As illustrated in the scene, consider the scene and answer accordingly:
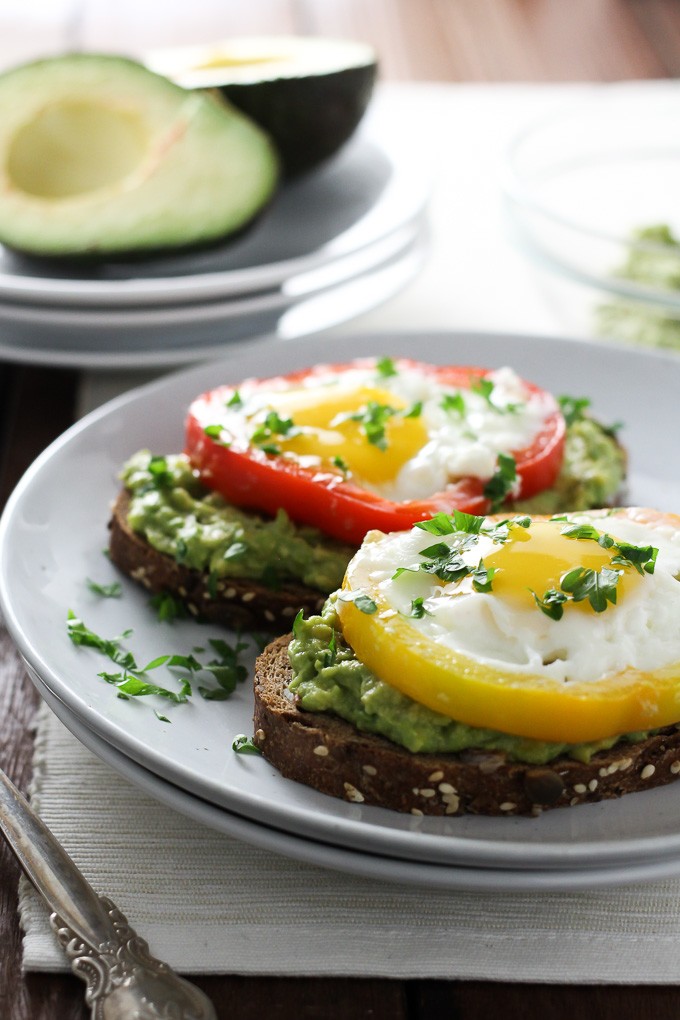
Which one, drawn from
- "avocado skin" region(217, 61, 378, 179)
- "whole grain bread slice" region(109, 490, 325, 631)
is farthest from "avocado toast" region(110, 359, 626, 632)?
"avocado skin" region(217, 61, 378, 179)

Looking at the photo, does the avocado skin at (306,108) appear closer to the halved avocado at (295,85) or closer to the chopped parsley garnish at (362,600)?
the halved avocado at (295,85)

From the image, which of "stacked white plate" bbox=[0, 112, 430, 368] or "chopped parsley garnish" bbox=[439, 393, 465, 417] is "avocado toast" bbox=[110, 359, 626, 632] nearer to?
"chopped parsley garnish" bbox=[439, 393, 465, 417]

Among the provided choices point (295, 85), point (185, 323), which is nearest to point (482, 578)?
point (185, 323)

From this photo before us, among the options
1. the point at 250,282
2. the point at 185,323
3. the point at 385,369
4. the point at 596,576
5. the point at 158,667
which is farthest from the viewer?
the point at 185,323

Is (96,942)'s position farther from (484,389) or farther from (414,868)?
(484,389)

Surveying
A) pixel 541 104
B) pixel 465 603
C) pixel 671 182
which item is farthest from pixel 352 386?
pixel 541 104

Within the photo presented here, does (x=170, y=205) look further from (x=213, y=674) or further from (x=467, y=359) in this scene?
(x=213, y=674)
